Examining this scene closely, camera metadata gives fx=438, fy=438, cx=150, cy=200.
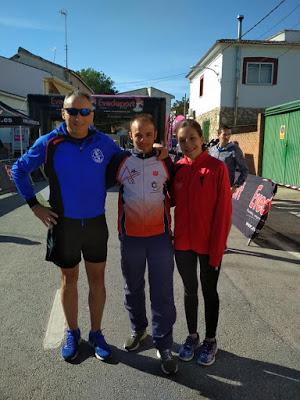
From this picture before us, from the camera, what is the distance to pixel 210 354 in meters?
3.42

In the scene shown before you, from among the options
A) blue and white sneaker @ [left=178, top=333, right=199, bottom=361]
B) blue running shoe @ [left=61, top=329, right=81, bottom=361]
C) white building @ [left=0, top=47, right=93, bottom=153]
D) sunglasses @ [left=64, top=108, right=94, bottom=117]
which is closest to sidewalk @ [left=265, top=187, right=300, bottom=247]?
blue and white sneaker @ [left=178, top=333, right=199, bottom=361]

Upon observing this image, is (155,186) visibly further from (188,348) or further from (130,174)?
(188,348)

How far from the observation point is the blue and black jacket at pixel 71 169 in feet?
10.5

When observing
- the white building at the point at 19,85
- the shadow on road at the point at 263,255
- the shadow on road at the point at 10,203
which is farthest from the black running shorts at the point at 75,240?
the white building at the point at 19,85

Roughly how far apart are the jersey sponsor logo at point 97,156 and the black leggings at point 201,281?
3.06ft

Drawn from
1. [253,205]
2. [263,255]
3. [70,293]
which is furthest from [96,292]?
[253,205]

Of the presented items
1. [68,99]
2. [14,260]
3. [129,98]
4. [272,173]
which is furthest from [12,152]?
[68,99]

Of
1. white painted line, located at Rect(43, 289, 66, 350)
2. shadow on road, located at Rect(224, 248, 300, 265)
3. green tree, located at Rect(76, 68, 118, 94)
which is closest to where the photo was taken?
white painted line, located at Rect(43, 289, 66, 350)

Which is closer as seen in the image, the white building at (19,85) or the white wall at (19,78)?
the white building at (19,85)

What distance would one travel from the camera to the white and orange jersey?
326 centimetres

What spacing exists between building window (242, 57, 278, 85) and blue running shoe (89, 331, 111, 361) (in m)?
24.8

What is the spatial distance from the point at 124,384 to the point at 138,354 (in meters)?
0.45

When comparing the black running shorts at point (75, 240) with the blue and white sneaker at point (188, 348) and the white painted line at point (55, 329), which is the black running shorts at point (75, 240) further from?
the blue and white sneaker at point (188, 348)

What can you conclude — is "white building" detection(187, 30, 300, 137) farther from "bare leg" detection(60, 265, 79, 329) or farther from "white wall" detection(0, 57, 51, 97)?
"bare leg" detection(60, 265, 79, 329)
